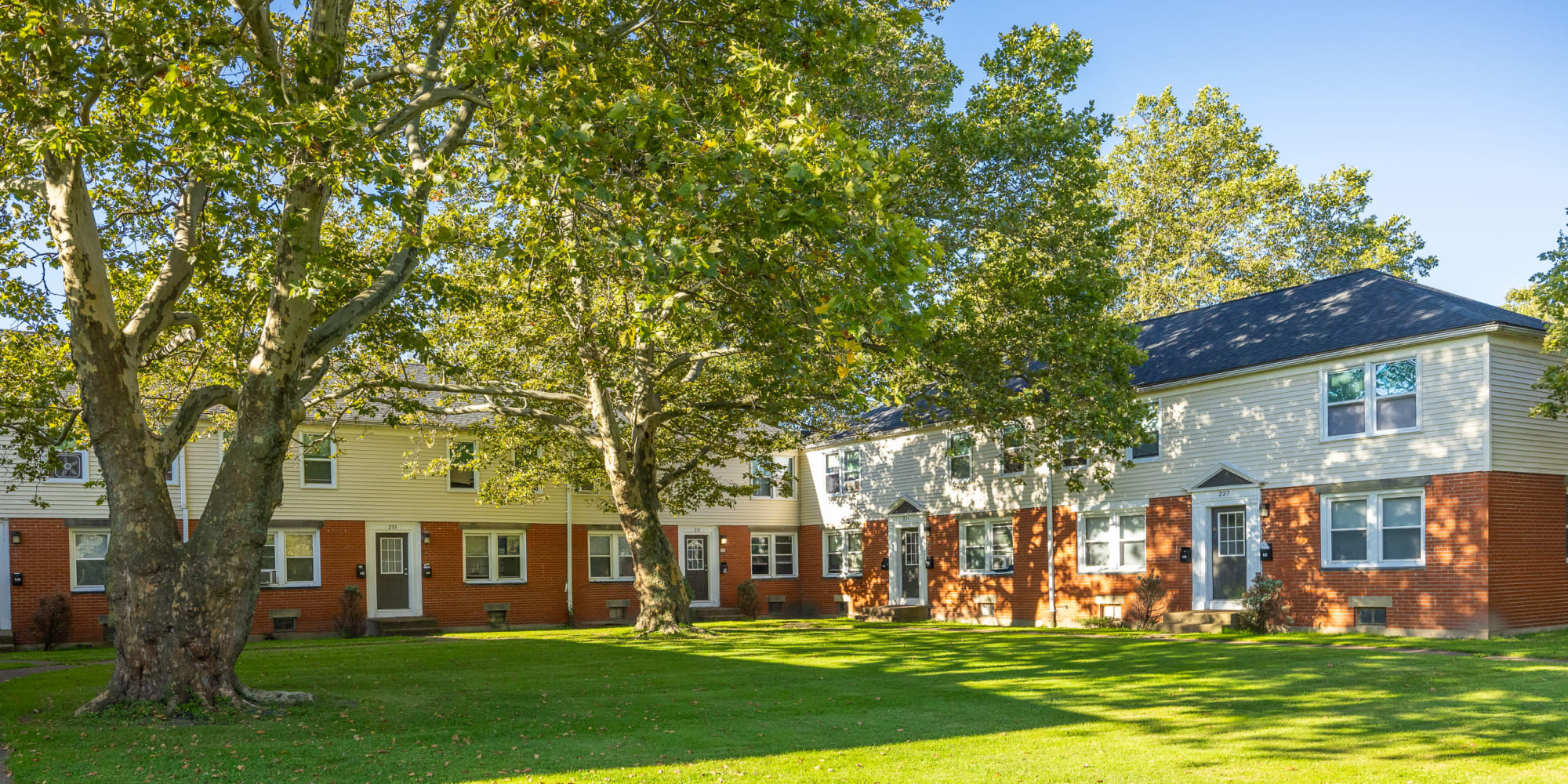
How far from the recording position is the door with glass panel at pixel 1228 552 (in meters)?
23.2

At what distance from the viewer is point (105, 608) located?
88.7ft

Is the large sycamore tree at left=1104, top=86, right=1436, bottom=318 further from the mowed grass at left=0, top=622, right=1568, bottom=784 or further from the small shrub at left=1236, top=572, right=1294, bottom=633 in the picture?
the mowed grass at left=0, top=622, right=1568, bottom=784

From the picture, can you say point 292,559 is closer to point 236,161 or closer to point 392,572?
point 392,572

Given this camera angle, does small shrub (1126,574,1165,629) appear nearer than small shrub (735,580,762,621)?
Yes

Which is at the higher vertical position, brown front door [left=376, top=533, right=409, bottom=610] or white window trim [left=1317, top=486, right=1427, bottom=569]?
white window trim [left=1317, top=486, right=1427, bottom=569]

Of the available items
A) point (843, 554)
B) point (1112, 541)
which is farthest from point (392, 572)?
point (1112, 541)

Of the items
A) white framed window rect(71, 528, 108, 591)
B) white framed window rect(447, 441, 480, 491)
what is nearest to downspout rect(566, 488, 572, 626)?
white framed window rect(447, 441, 480, 491)

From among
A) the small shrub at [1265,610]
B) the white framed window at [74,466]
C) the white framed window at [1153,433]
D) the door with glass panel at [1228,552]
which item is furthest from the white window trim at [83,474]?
the small shrub at [1265,610]

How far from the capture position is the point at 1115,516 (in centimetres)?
2605

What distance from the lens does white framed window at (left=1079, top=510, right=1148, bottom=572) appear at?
25.5m

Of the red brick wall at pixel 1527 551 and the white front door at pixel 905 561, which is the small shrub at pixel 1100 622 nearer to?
the white front door at pixel 905 561

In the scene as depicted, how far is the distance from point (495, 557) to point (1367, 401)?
73.0 ft

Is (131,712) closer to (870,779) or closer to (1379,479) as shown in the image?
(870,779)

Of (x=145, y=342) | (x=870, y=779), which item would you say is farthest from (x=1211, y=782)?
(x=145, y=342)
